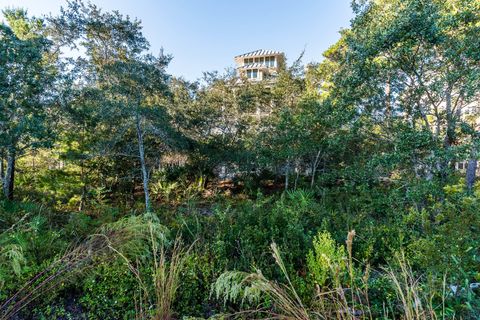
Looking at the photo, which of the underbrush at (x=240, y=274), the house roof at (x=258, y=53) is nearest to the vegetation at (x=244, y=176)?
the underbrush at (x=240, y=274)

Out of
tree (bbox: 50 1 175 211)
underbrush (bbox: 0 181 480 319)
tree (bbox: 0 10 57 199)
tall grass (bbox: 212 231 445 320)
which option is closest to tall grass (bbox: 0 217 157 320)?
underbrush (bbox: 0 181 480 319)

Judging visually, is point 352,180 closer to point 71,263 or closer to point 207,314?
point 207,314

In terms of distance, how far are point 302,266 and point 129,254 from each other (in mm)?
1719

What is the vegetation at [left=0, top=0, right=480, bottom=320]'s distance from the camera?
1.77 meters

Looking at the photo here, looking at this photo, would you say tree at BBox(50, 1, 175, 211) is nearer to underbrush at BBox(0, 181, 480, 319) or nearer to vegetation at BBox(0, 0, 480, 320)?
vegetation at BBox(0, 0, 480, 320)

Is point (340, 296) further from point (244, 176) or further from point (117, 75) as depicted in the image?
point (244, 176)

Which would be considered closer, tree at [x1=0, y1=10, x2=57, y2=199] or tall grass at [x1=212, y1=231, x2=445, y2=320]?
tall grass at [x1=212, y1=231, x2=445, y2=320]

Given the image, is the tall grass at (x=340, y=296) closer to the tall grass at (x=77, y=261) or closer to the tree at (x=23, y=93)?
the tall grass at (x=77, y=261)

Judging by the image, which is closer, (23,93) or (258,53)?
(23,93)

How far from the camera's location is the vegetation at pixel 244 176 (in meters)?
1.77

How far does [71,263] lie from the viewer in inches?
85.3

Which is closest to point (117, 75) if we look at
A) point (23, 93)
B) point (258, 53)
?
point (23, 93)

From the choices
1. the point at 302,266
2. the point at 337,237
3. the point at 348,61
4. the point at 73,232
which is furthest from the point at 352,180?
the point at 73,232

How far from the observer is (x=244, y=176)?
11.0 metres
